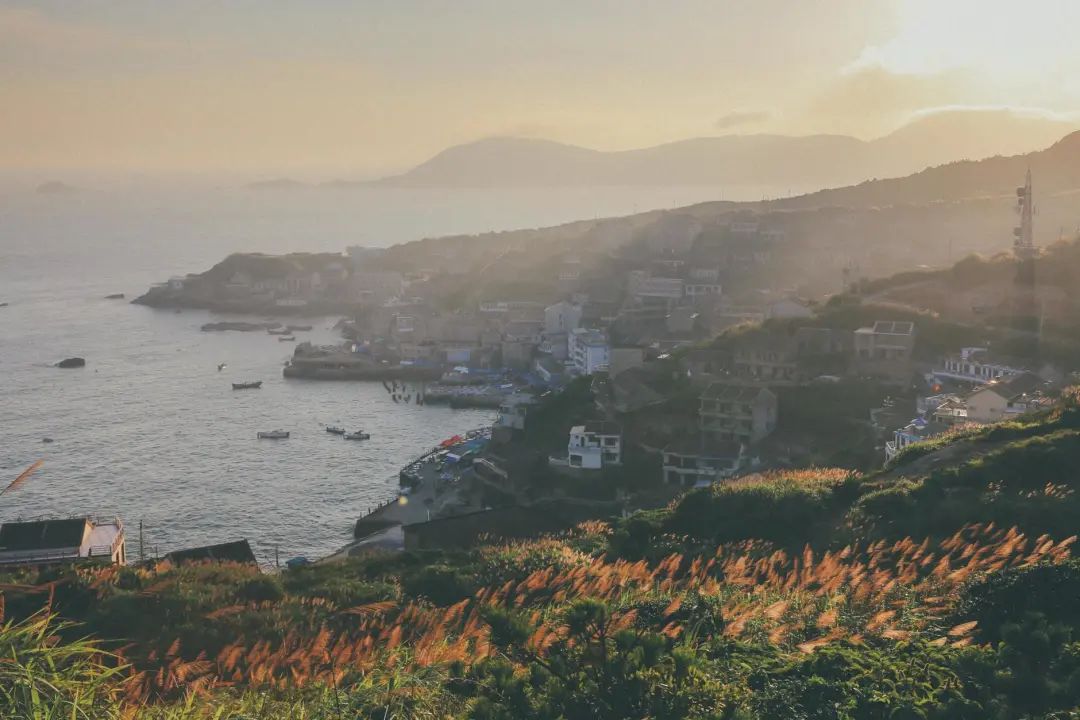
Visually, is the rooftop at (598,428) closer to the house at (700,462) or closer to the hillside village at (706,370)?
the hillside village at (706,370)

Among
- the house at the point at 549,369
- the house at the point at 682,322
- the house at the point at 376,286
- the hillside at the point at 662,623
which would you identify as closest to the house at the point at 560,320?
the house at the point at 549,369

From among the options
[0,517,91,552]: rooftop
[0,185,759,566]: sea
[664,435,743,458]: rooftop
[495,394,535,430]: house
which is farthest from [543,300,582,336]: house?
[0,517,91,552]: rooftop

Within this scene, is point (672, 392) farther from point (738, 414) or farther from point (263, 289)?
point (263, 289)

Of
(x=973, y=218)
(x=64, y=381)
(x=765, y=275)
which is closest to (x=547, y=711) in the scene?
(x=64, y=381)

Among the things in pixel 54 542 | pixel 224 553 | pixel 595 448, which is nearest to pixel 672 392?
pixel 595 448

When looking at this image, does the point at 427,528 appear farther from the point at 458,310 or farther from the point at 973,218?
the point at 973,218
